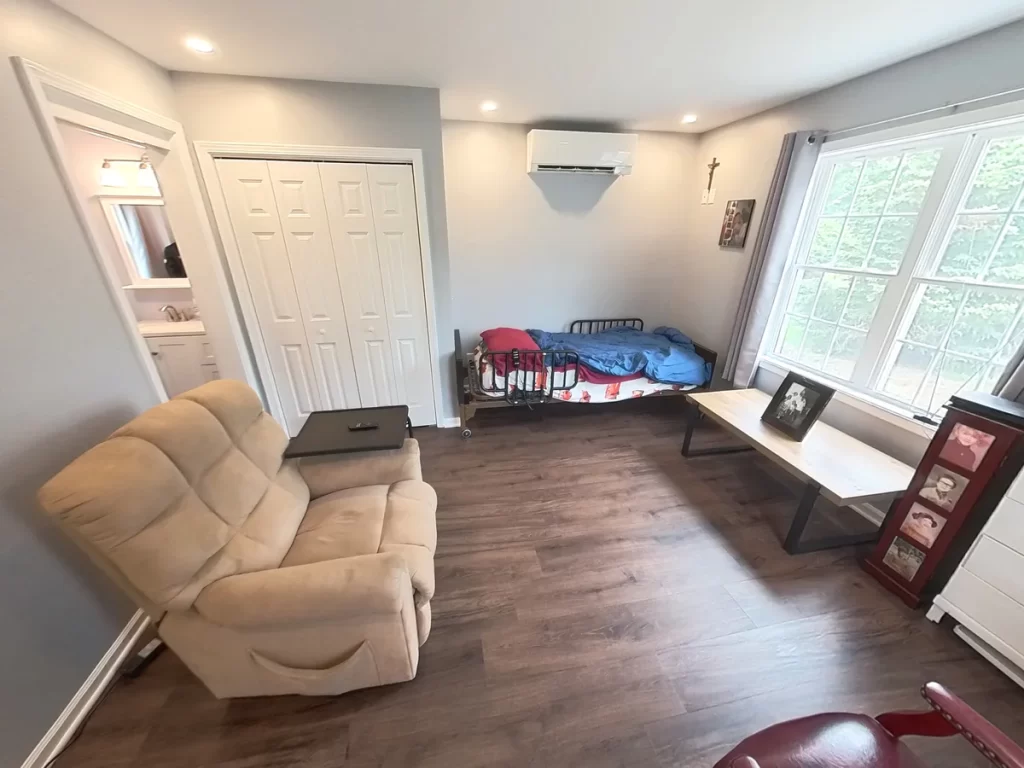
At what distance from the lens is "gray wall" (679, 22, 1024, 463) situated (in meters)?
1.72

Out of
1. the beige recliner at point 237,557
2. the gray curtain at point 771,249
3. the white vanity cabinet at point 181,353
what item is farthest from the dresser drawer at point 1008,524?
the white vanity cabinet at point 181,353

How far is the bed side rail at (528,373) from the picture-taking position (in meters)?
2.94

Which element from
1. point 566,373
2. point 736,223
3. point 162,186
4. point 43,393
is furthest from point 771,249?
point 162,186

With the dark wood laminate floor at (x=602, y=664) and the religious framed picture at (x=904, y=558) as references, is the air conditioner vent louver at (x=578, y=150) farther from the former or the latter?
the religious framed picture at (x=904, y=558)

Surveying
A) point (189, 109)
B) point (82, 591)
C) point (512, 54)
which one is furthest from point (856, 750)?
point (189, 109)

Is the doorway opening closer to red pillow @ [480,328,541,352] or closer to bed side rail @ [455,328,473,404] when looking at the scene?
bed side rail @ [455,328,473,404]

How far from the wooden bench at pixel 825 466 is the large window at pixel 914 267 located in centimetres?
42

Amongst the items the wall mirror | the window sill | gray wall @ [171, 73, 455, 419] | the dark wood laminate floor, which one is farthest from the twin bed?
the wall mirror

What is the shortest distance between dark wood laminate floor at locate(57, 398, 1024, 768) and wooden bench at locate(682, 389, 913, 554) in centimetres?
18

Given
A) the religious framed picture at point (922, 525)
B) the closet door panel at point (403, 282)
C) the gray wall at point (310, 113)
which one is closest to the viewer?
the religious framed picture at point (922, 525)

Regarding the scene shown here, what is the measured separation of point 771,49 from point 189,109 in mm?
3264

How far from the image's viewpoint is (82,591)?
4.54ft

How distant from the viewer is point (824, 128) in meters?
2.42

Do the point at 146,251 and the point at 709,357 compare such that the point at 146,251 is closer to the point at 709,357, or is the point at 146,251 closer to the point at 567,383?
the point at 567,383
